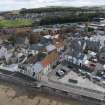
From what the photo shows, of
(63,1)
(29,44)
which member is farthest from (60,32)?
(63,1)

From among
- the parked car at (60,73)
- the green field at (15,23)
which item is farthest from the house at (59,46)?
the green field at (15,23)

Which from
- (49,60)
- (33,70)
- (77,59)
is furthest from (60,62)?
(33,70)

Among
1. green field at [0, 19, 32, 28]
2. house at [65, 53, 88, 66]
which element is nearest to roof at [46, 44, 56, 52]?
house at [65, 53, 88, 66]

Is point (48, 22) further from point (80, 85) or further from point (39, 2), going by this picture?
point (80, 85)

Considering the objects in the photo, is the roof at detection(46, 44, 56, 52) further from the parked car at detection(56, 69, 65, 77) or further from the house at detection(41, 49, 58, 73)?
the parked car at detection(56, 69, 65, 77)

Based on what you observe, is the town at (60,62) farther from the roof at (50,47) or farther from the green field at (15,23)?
the green field at (15,23)

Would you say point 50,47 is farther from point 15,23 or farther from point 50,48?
point 15,23
